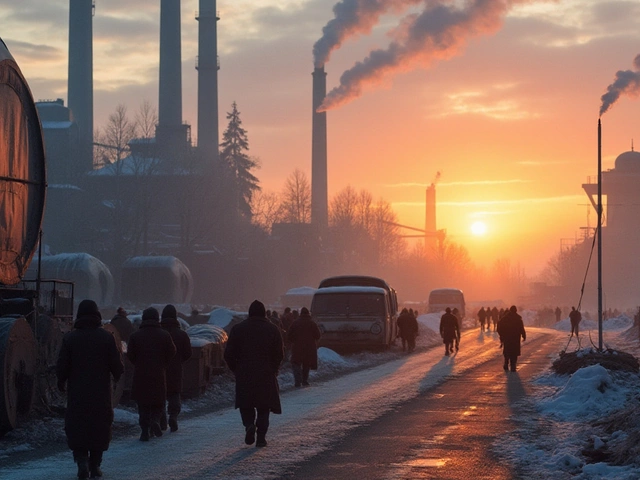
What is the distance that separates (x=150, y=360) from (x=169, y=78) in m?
98.4

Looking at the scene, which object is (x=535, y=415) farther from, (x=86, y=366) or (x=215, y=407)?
(x=86, y=366)

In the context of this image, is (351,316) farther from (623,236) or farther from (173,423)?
(623,236)

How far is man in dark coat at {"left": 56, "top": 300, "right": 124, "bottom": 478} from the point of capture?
10.9 m

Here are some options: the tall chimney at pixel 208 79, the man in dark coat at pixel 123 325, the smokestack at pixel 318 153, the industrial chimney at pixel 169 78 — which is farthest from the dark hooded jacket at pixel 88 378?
the tall chimney at pixel 208 79

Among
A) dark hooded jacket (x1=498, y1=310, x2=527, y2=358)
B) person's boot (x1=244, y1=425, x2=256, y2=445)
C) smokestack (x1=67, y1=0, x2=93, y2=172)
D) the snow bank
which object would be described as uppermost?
smokestack (x1=67, y1=0, x2=93, y2=172)

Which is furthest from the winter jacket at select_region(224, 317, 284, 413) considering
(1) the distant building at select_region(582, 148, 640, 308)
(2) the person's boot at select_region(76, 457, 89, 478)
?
(1) the distant building at select_region(582, 148, 640, 308)

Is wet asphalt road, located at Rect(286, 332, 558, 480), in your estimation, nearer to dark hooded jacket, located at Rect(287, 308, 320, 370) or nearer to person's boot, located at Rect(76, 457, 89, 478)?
person's boot, located at Rect(76, 457, 89, 478)

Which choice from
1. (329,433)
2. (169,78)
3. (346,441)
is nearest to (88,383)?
(346,441)

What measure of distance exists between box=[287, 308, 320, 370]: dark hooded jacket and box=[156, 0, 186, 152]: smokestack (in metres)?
84.1

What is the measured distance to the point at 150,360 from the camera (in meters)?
14.2

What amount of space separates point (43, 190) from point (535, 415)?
8.79m

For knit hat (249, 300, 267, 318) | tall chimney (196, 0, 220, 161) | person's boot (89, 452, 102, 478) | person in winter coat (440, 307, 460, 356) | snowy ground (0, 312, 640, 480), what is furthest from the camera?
tall chimney (196, 0, 220, 161)

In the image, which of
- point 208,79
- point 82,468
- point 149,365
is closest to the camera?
point 82,468

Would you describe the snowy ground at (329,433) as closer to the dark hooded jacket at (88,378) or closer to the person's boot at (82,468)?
the person's boot at (82,468)
